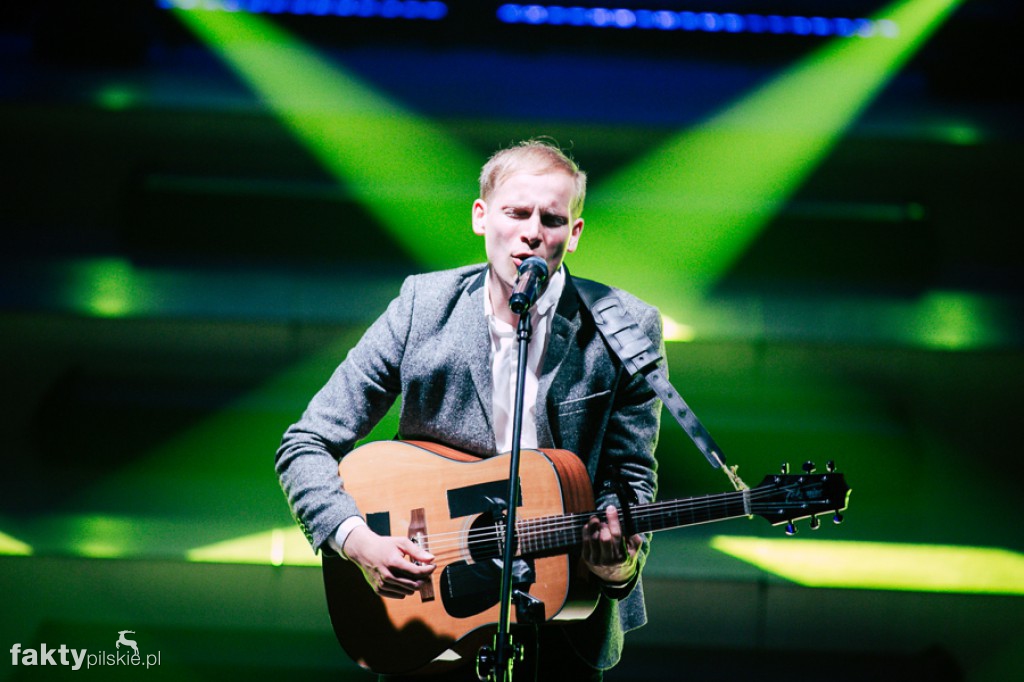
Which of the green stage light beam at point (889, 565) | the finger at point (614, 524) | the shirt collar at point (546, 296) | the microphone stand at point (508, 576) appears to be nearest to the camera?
the microphone stand at point (508, 576)

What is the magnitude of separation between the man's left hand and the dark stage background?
127 centimetres

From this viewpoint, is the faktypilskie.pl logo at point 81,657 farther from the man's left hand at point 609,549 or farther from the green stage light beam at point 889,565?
the green stage light beam at point 889,565

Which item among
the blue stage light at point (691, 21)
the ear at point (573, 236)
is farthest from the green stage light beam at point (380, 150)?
the ear at point (573, 236)

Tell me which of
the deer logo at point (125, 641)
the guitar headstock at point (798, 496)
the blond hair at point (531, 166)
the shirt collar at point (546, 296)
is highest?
the blond hair at point (531, 166)

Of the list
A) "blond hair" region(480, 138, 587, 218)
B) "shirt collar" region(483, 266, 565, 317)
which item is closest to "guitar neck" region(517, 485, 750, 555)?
"shirt collar" region(483, 266, 565, 317)

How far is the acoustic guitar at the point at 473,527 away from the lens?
1768 mm

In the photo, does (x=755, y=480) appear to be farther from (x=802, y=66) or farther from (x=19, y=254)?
(x=19, y=254)

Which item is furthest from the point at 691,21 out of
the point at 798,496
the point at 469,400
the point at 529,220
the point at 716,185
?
the point at 798,496

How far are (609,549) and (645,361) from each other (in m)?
0.42

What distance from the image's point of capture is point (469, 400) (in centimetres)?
195

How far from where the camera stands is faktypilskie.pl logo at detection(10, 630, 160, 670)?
9.58ft

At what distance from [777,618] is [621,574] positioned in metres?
1.50

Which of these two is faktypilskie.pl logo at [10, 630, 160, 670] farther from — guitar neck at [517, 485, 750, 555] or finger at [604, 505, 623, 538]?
finger at [604, 505, 623, 538]

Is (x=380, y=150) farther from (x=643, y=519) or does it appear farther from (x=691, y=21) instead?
(x=643, y=519)
